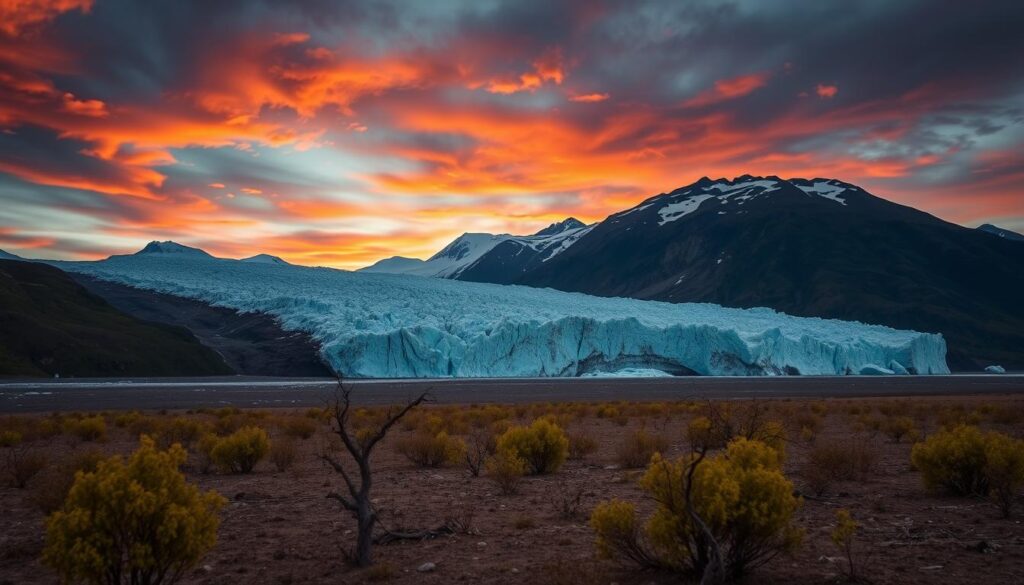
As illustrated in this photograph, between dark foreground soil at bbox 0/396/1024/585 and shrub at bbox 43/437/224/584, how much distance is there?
4.47 feet

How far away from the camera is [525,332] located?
53219mm

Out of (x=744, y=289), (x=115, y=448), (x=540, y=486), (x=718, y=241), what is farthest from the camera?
(x=718, y=241)

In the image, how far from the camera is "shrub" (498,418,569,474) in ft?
40.7

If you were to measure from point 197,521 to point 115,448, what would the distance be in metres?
12.3

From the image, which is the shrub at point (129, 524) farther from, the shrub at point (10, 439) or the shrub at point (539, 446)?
the shrub at point (10, 439)

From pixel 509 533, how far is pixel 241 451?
6.98 m

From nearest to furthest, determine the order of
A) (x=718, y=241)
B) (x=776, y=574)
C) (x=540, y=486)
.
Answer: (x=776, y=574), (x=540, y=486), (x=718, y=241)

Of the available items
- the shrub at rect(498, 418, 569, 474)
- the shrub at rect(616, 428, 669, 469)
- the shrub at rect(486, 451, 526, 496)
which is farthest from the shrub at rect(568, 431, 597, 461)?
the shrub at rect(486, 451, 526, 496)

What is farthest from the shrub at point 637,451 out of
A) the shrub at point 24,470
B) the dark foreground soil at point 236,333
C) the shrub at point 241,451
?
Answer: the dark foreground soil at point 236,333

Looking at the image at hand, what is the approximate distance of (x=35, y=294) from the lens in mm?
62438

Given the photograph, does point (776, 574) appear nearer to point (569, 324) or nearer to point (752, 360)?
point (569, 324)

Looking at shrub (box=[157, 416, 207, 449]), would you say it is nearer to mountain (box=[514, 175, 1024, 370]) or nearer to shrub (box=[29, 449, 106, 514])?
shrub (box=[29, 449, 106, 514])

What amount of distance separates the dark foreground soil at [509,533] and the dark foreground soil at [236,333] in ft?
152

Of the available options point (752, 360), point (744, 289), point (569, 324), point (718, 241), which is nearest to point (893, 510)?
point (569, 324)
